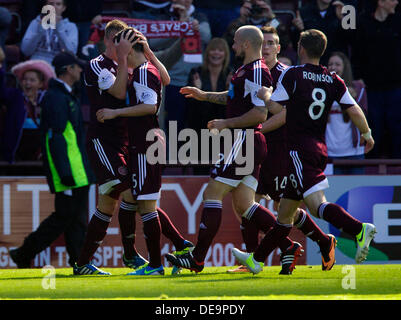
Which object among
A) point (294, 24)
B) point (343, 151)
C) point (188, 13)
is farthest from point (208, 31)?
point (343, 151)

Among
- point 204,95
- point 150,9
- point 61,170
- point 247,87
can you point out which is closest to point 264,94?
point 247,87

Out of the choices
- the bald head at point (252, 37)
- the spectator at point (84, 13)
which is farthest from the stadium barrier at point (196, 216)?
the bald head at point (252, 37)

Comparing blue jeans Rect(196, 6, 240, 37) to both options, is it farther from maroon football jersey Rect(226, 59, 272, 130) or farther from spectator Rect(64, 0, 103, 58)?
maroon football jersey Rect(226, 59, 272, 130)

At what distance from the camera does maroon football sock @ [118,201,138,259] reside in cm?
875

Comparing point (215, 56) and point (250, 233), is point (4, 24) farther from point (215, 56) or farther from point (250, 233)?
point (250, 233)

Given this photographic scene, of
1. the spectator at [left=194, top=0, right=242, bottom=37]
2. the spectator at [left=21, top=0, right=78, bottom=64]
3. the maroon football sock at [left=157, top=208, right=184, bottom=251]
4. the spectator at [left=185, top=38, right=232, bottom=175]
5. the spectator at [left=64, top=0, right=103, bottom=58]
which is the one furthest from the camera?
the spectator at [left=194, top=0, right=242, bottom=37]

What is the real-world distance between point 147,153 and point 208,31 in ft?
15.5

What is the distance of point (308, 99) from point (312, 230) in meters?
1.34

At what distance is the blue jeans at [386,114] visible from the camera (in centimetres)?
1202

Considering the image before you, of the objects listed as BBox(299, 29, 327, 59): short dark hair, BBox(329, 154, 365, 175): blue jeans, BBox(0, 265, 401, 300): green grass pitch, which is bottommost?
BBox(0, 265, 401, 300): green grass pitch

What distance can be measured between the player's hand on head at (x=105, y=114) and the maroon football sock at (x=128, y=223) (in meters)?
0.99

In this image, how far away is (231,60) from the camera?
1248 centimetres

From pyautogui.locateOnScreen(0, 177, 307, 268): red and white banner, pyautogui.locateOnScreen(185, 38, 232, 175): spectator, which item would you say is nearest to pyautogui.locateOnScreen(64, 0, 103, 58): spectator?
pyautogui.locateOnScreen(185, 38, 232, 175): spectator

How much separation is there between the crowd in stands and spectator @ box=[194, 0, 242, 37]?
14mm
